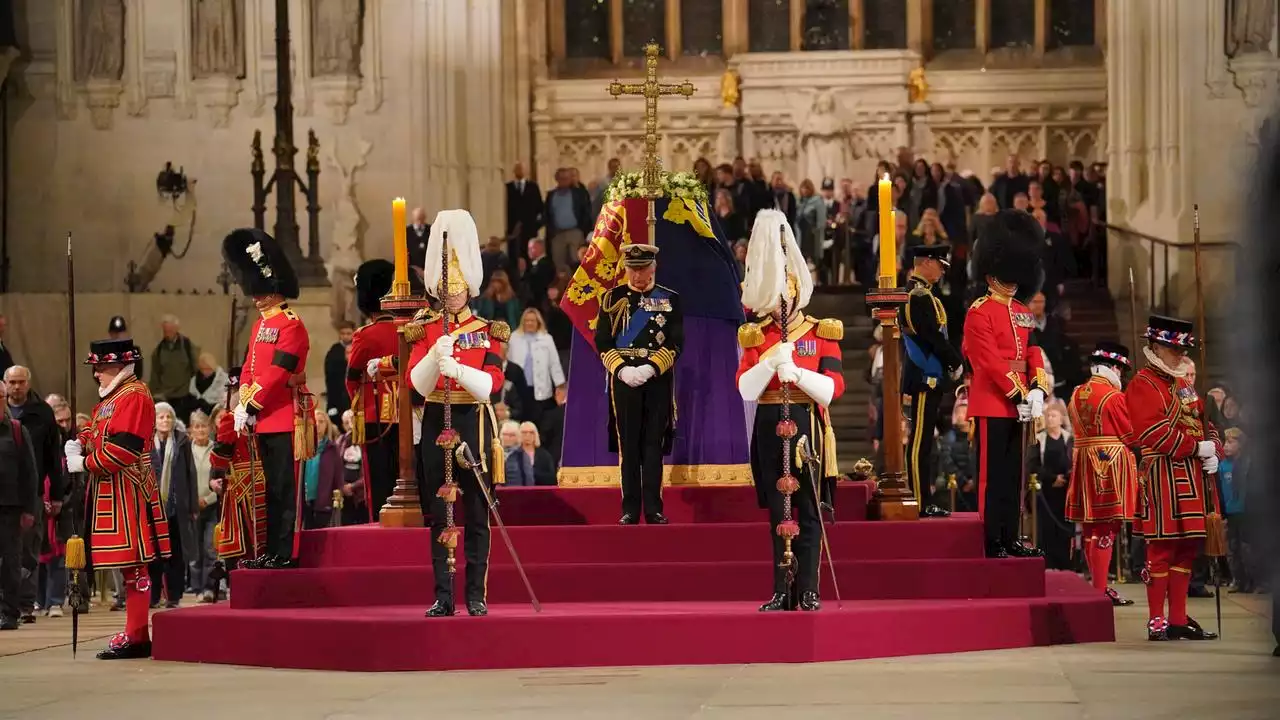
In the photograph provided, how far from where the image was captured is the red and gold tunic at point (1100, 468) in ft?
43.2

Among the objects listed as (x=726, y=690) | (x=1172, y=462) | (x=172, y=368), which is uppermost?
(x=172, y=368)

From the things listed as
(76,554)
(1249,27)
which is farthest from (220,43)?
(76,554)

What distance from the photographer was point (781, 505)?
9969mm

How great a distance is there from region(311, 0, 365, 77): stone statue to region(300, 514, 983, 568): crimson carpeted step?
16047mm

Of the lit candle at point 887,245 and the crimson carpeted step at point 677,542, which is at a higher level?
the lit candle at point 887,245

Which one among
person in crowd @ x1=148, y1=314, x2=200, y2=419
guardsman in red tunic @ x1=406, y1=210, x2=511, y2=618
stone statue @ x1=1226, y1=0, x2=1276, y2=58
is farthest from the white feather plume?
stone statue @ x1=1226, y1=0, x2=1276, y2=58

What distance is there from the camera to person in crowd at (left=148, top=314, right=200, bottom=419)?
21.0m

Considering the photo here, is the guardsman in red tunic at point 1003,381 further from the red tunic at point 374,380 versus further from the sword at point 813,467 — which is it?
the red tunic at point 374,380

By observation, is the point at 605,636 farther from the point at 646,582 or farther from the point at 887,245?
the point at 887,245

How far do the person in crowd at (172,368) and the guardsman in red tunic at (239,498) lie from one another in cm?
906

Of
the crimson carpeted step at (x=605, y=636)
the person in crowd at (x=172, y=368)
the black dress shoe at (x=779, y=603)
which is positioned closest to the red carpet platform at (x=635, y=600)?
the crimson carpeted step at (x=605, y=636)

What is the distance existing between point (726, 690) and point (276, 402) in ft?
12.1

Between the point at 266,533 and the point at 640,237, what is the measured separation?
9.24ft

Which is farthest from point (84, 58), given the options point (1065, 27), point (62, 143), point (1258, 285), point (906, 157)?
point (1258, 285)
